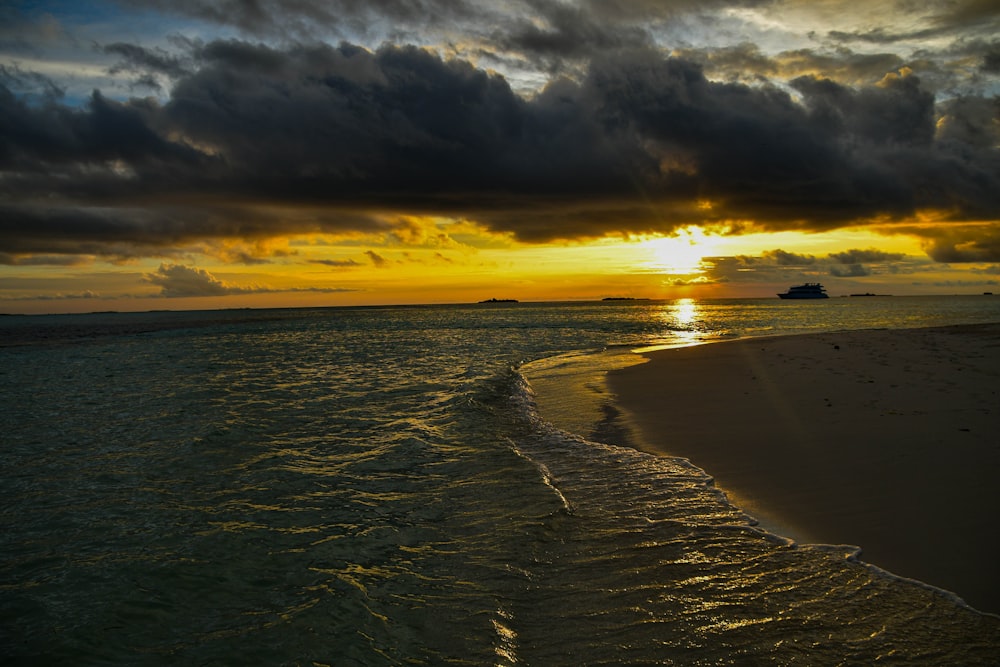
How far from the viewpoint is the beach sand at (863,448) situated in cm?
620

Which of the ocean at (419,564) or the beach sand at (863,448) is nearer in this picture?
the ocean at (419,564)

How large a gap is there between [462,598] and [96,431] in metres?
13.9

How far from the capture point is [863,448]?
31.8ft

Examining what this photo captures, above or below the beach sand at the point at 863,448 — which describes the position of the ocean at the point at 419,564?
below

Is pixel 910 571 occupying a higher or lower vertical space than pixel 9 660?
higher

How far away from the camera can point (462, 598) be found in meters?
5.81

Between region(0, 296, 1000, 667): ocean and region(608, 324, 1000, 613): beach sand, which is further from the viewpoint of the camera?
region(608, 324, 1000, 613): beach sand

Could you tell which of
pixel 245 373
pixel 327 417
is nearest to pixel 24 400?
pixel 245 373

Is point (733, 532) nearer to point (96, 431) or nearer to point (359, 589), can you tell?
point (359, 589)

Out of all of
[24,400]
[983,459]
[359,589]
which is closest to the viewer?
[359,589]

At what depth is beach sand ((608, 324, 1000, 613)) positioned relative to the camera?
6.20m

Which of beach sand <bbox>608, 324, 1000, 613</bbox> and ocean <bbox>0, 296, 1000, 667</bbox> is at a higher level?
beach sand <bbox>608, 324, 1000, 613</bbox>

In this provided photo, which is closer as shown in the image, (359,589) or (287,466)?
(359,589)

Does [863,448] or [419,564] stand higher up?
[863,448]
